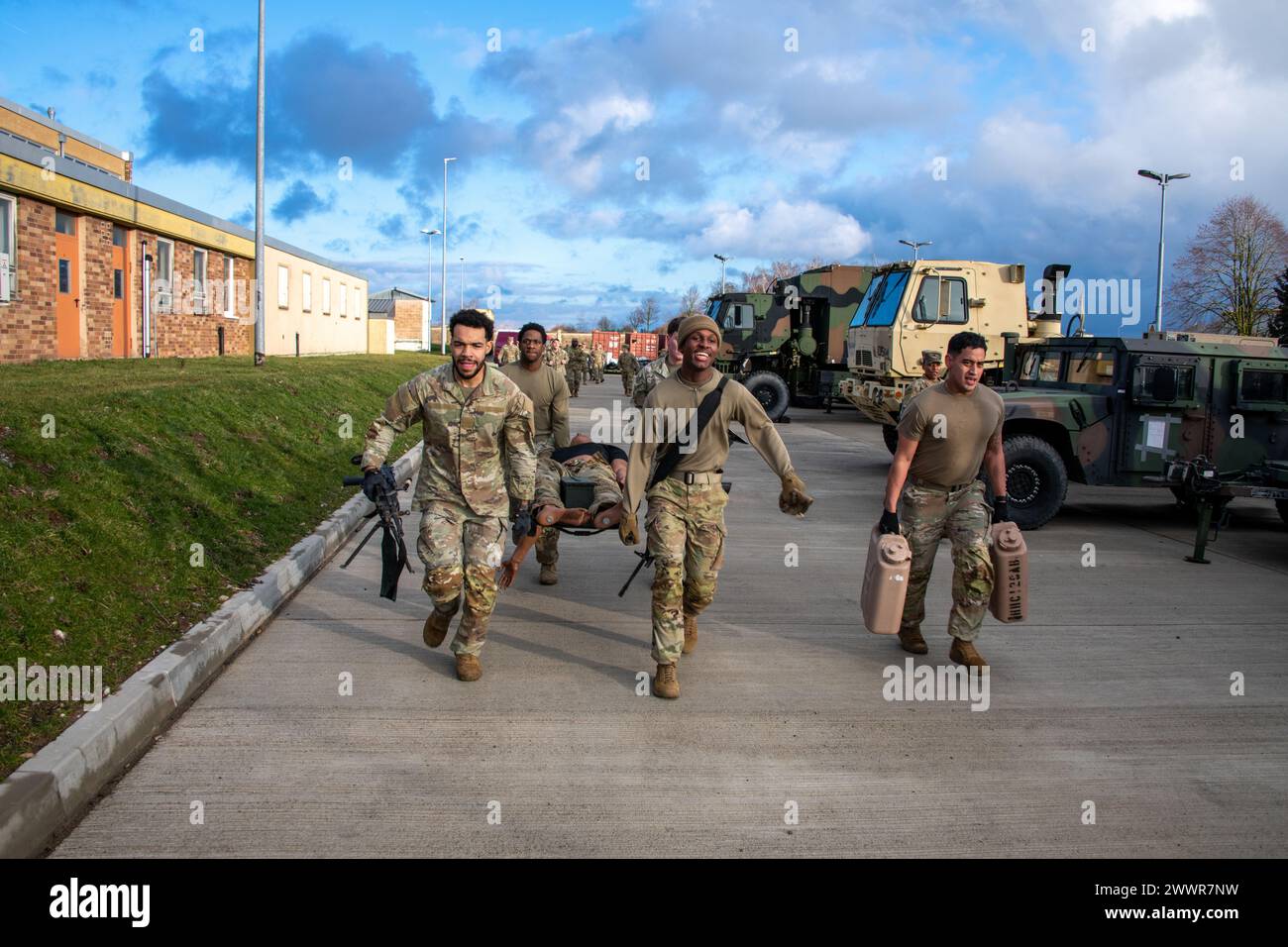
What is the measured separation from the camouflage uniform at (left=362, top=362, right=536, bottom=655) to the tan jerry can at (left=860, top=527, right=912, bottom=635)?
75.2 inches

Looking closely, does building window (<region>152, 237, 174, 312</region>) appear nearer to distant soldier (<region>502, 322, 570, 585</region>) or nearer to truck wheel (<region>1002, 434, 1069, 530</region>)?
distant soldier (<region>502, 322, 570, 585</region>)

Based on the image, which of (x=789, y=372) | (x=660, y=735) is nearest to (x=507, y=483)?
(x=660, y=735)

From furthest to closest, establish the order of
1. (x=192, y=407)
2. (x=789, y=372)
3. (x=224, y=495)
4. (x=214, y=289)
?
(x=214, y=289) → (x=789, y=372) → (x=192, y=407) → (x=224, y=495)

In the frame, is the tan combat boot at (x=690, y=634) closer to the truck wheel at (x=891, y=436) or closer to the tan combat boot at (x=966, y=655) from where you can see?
the tan combat boot at (x=966, y=655)

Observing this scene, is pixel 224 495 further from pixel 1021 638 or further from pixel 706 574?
pixel 1021 638

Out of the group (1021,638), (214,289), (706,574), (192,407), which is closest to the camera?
(706,574)

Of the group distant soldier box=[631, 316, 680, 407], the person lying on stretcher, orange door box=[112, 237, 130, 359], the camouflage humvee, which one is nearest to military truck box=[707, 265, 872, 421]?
orange door box=[112, 237, 130, 359]

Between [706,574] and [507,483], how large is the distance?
3.95 ft

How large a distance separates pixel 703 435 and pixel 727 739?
162cm

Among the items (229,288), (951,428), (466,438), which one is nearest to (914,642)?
(951,428)

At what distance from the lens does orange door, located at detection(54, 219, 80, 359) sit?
19812 millimetres

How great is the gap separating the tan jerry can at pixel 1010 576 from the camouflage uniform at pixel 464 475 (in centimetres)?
263
